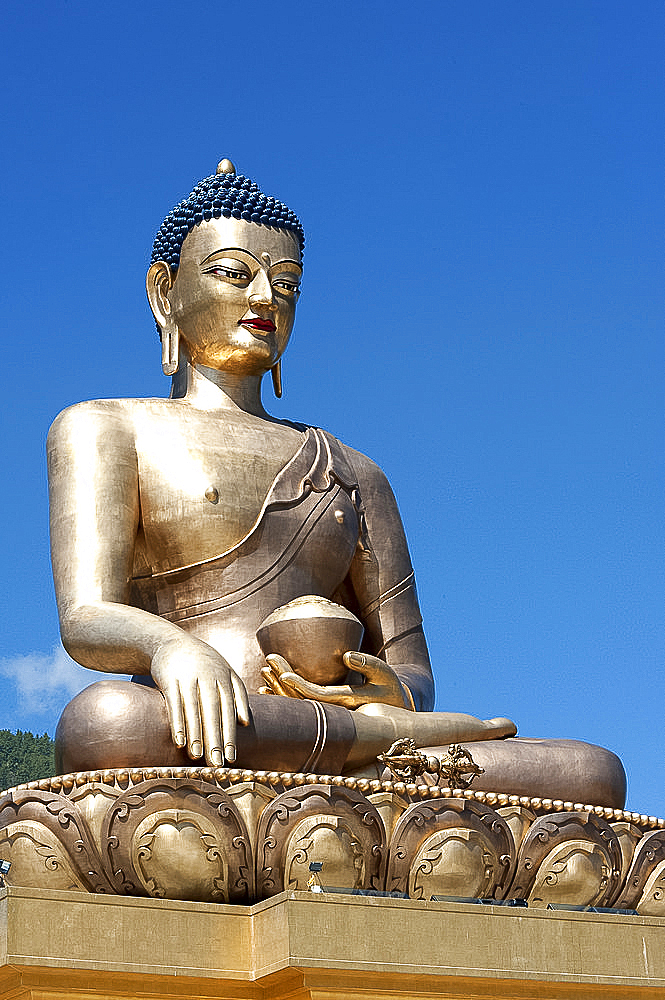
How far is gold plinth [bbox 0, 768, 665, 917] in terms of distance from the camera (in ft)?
17.2

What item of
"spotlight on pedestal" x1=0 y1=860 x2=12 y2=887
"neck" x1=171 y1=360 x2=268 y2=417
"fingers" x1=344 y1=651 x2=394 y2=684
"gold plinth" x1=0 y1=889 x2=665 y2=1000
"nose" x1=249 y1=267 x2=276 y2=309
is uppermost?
"nose" x1=249 y1=267 x2=276 y2=309

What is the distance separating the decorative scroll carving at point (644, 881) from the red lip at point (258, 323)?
3061mm

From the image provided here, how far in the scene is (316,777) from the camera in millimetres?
5496

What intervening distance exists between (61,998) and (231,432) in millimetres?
3089

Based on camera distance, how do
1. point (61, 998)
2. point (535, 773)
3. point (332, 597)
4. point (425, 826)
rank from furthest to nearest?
point (332, 597), point (535, 773), point (425, 826), point (61, 998)

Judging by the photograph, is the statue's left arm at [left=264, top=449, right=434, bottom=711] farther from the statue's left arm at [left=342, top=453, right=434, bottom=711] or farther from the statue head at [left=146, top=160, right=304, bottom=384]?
the statue head at [left=146, top=160, right=304, bottom=384]

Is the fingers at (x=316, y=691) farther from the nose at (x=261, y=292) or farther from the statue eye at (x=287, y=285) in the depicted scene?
the statue eye at (x=287, y=285)

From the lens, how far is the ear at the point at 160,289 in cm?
762

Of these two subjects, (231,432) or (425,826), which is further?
(231,432)

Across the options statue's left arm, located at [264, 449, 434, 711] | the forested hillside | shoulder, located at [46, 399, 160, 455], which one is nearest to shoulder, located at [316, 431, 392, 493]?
statue's left arm, located at [264, 449, 434, 711]

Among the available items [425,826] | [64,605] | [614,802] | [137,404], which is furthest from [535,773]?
[137,404]

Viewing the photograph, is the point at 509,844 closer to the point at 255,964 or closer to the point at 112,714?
the point at 255,964

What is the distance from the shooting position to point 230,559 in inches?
272

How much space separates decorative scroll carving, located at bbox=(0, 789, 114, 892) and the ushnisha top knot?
10.3 feet
